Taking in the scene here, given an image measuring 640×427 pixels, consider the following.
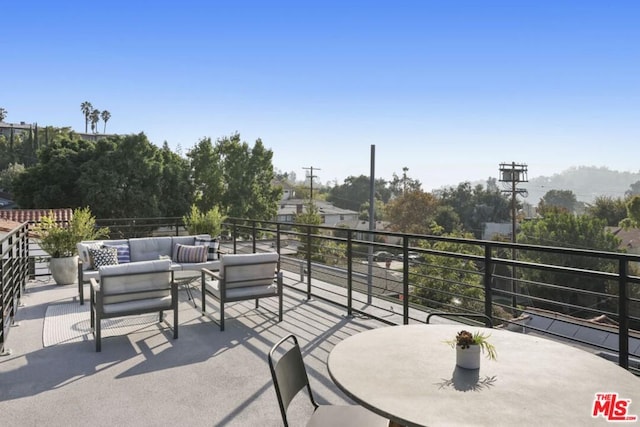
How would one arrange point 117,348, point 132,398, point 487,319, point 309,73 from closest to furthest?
point 487,319
point 132,398
point 117,348
point 309,73

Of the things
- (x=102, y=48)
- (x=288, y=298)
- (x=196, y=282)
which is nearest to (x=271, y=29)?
(x=102, y=48)

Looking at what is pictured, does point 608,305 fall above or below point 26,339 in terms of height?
below

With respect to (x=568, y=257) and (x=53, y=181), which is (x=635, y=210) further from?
(x=53, y=181)

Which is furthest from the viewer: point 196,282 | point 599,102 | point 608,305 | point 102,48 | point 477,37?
point 599,102

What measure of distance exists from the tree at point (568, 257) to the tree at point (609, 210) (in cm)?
1412

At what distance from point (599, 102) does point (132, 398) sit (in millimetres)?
43092

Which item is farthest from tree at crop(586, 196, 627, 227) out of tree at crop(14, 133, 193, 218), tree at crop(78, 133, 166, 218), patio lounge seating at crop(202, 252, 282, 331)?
patio lounge seating at crop(202, 252, 282, 331)

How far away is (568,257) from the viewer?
27.1m

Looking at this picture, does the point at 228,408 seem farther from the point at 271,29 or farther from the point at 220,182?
the point at 220,182

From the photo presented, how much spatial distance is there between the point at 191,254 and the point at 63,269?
2.30 meters

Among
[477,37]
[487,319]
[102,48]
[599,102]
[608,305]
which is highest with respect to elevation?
[599,102]

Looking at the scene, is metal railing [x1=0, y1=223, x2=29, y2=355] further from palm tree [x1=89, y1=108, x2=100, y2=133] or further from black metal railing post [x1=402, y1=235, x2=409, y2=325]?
palm tree [x1=89, y1=108, x2=100, y2=133]

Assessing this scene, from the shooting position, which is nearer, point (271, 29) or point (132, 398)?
point (132, 398)

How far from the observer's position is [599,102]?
3641cm
